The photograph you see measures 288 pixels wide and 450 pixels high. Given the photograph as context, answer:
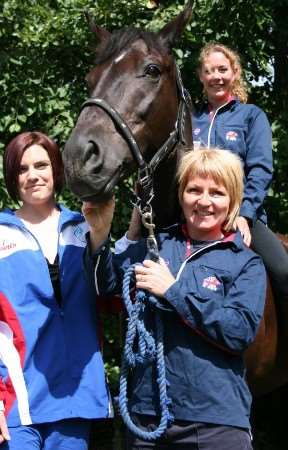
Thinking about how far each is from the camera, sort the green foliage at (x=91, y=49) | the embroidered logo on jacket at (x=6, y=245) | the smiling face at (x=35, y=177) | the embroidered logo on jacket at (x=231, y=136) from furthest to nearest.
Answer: the green foliage at (x=91, y=49), the embroidered logo on jacket at (x=231, y=136), the smiling face at (x=35, y=177), the embroidered logo on jacket at (x=6, y=245)

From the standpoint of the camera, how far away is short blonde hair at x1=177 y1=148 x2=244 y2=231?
235 centimetres

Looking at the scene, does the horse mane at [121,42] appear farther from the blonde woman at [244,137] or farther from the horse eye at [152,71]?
the blonde woman at [244,137]

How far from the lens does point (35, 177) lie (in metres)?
2.69

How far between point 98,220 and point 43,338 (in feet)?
1.67

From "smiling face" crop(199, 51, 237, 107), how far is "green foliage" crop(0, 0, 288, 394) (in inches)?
57.3

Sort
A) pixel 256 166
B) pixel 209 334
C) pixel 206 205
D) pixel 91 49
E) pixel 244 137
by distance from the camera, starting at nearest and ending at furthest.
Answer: pixel 209 334, pixel 206 205, pixel 256 166, pixel 244 137, pixel 91 49

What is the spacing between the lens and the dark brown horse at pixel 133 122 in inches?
95.1

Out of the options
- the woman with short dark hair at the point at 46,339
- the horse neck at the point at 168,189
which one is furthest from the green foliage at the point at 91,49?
the woman with short dark hair at the point at 46,339

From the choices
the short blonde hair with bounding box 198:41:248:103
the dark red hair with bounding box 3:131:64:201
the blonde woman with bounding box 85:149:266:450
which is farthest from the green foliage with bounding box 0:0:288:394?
the blonde woman with bounding box 85:149:266:450

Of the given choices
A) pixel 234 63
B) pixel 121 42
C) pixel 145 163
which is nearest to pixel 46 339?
Answer: pixel 145 163

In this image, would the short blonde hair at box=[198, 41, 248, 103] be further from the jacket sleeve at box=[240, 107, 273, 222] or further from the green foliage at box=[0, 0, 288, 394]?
the green foliage at box=[0, 0, 288, 394]

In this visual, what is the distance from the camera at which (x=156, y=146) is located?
9.28 feet

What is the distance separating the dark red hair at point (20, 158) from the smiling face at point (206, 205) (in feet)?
2.20

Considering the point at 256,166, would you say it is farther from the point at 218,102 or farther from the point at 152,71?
the point at 152,71
